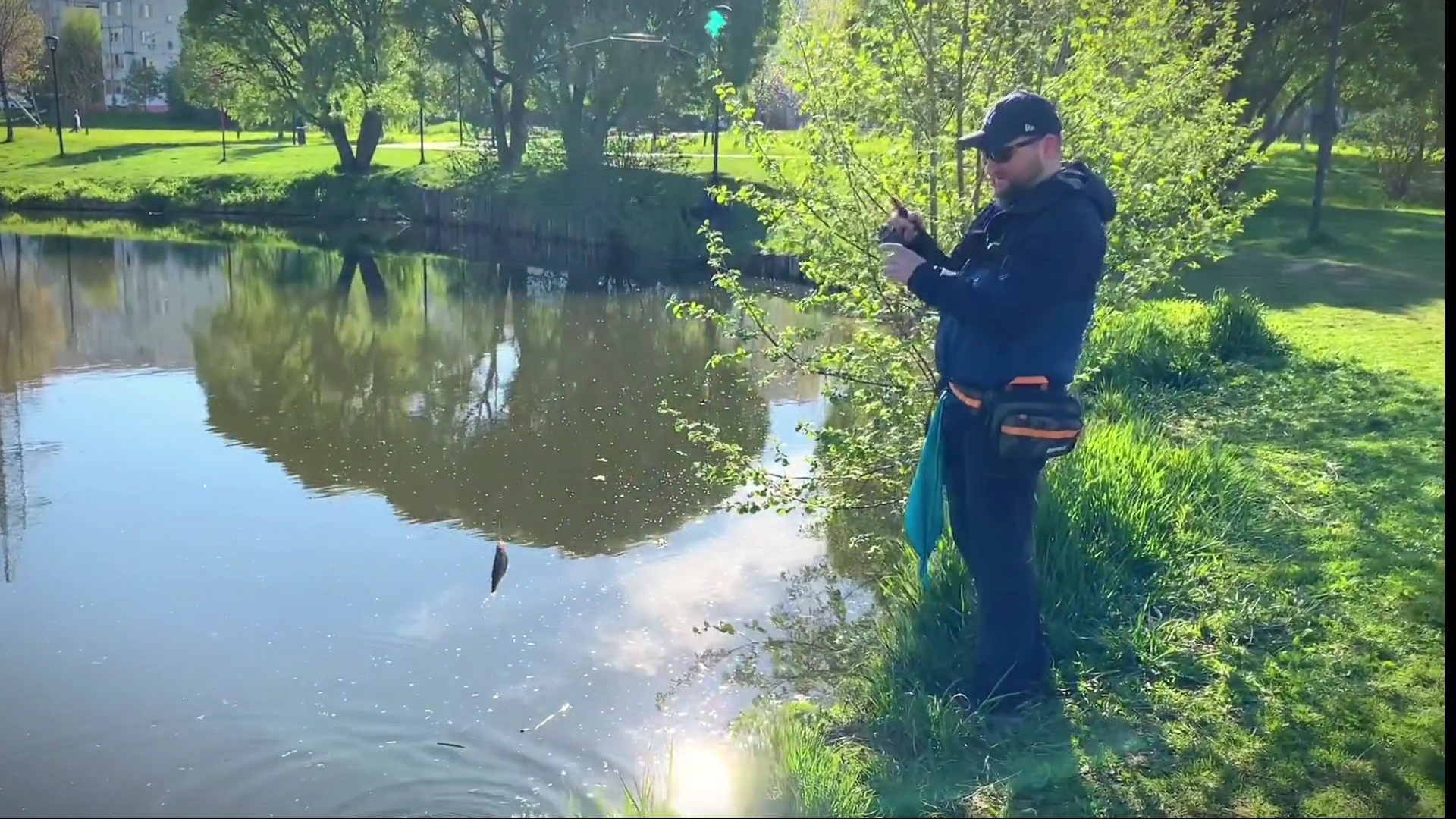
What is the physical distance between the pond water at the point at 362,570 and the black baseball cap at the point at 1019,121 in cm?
228

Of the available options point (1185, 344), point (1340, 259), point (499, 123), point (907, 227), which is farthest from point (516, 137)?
point (907, 227)

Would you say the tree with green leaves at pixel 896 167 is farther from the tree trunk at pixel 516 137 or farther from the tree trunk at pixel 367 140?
the tree trunk at pixel 367 140

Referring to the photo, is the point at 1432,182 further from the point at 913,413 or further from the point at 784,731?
the point at 784,731

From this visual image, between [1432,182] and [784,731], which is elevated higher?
[1432,182]

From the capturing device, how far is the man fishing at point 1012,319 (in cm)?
433

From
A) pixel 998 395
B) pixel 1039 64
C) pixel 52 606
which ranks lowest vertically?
pixel 52 606

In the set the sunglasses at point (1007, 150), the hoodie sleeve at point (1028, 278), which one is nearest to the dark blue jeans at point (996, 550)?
the hoodie sleeve at point (1028, 278)

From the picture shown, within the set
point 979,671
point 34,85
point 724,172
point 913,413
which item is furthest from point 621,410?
point 34,85

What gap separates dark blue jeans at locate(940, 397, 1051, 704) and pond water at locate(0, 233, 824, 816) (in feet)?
3.78

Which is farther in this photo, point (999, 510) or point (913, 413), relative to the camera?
point (913, 413)

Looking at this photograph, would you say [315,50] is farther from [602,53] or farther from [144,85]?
[144,85]

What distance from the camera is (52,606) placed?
724 centimetres

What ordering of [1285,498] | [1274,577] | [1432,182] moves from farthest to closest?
[1432,182]
[1285,498]
[1274,577]

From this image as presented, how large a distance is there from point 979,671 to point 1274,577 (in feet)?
5.70
